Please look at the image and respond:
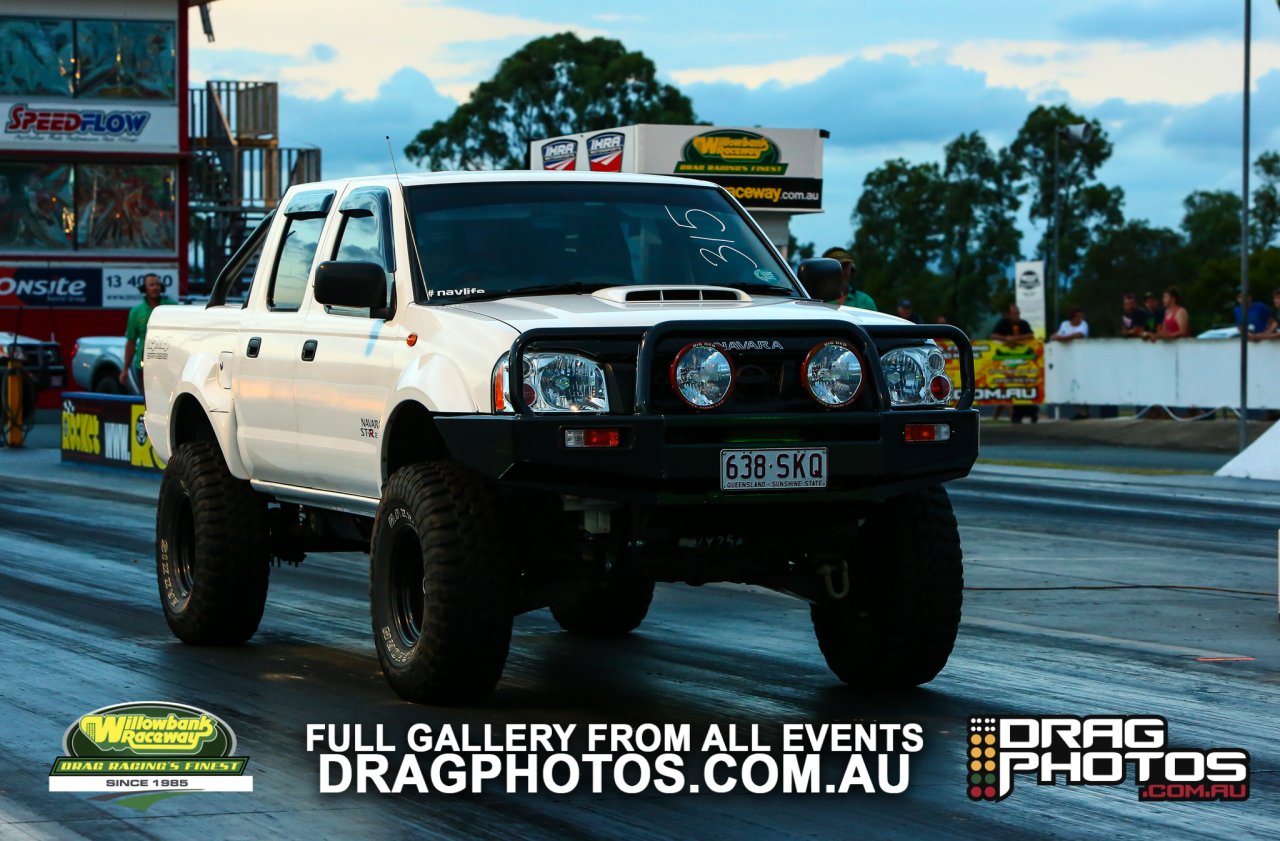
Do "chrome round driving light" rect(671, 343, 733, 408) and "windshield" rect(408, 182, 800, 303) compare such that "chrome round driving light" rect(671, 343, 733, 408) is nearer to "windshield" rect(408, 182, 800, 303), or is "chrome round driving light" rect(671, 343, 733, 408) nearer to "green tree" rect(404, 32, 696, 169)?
"windshield" rect(408, 182, 800, 303)

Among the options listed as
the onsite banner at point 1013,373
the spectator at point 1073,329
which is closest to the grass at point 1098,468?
the spectator at point 1073,329

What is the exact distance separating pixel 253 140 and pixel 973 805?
44.8m

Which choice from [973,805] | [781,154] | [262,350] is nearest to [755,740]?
[973,805]

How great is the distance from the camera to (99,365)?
37.3 meters

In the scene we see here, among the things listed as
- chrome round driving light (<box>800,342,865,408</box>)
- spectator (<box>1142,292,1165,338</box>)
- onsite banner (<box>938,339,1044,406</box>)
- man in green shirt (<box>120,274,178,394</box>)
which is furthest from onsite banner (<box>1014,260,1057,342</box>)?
chrome round driving light (<box>800,342,865,408</box>)

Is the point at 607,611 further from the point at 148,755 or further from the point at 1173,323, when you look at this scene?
the point at 1173,323

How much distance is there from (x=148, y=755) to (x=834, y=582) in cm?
276

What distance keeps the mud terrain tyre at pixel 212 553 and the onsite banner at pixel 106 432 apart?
40.8ft

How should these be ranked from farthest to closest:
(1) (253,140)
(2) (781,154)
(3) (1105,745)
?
(1) (253,140) → (2) (781,154) → (3) (1105,745)

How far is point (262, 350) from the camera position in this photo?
356 inches

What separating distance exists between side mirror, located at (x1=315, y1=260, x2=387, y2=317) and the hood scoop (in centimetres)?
86

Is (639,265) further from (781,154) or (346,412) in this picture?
(781,154)

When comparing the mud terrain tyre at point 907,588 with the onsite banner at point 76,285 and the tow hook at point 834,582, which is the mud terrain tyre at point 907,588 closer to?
the tow hook at point 834,582

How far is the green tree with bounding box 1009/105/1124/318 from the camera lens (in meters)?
110
